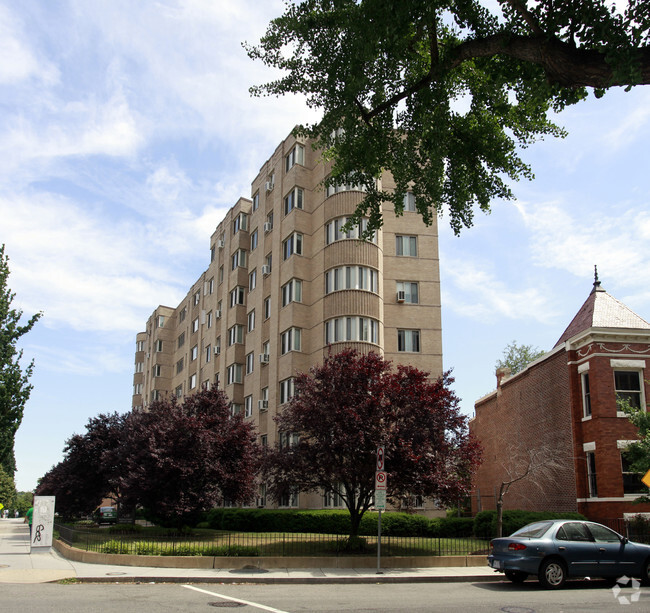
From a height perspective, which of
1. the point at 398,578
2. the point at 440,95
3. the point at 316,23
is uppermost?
the point at 316,23

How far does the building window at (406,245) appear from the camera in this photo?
34.8 metres

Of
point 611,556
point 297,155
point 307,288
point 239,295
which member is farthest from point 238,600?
point 239,295

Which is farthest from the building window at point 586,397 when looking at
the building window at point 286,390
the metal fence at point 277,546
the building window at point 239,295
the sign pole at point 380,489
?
the building window at point 239,295

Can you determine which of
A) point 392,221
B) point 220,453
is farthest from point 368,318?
point 220,453

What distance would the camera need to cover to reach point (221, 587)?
1479 cm

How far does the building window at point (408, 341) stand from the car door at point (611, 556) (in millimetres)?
18700

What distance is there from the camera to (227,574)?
16.6m

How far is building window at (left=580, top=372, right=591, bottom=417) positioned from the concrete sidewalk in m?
9.55

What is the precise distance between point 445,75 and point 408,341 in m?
23.9

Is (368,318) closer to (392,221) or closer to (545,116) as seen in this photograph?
(392,221)

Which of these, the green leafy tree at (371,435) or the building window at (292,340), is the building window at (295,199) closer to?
the building window at (292,340)

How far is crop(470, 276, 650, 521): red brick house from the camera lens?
79.1 feet

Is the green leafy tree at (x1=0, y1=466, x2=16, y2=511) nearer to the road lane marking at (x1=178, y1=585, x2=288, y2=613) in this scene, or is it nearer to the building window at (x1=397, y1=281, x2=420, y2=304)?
the building window at (x1=397, y1=281, x2=420, y2=304)

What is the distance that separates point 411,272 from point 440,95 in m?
23.7
